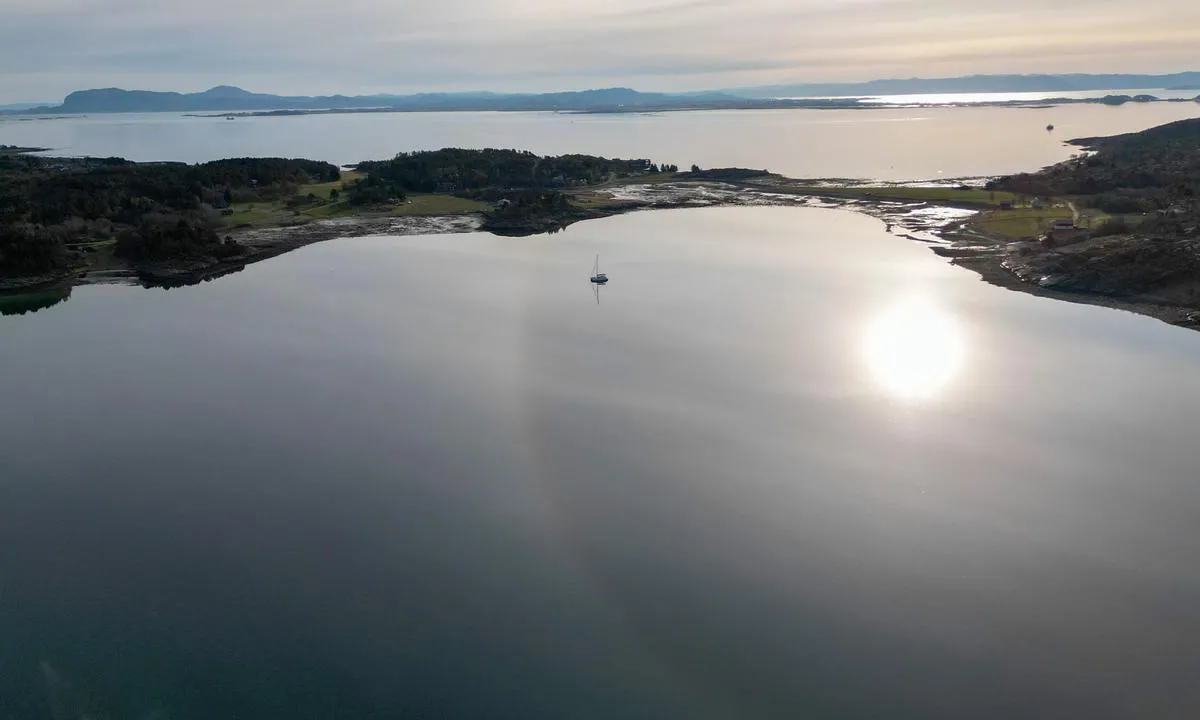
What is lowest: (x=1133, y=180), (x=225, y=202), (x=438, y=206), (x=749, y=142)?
(x=438, y=206)

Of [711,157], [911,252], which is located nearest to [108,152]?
[711,157]

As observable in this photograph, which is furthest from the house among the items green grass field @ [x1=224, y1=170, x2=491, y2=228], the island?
green grass field @ [x1=224, y1=170, x2=491, y2=228]

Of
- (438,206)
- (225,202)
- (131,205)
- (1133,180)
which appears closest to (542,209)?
(438,206)

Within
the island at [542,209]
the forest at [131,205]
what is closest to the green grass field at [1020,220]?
the island at [542,209]

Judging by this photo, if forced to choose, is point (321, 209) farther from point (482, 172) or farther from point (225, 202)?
point (482, 172)

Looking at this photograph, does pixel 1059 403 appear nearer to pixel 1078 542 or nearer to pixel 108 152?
pixel 1078 542

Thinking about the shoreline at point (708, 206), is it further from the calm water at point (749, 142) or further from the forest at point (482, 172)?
the calm water at point (749, 142)
